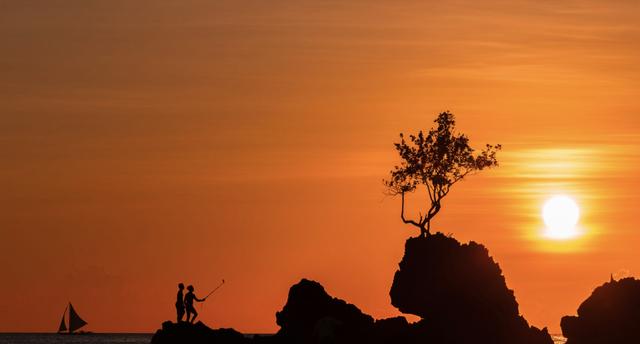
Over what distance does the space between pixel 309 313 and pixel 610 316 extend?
21237mm

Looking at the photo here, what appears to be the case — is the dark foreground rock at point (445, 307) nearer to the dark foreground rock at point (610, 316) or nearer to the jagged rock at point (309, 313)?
the jagged rock at point (309, 313)

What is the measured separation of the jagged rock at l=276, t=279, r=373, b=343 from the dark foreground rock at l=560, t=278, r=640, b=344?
14322 millimetres

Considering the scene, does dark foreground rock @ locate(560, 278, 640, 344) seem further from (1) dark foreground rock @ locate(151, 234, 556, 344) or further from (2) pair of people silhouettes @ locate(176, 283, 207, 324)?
(2) pair of people silhouettes @ locate(176, 283, 207, 324)

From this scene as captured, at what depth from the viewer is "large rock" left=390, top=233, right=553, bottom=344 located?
101 meters

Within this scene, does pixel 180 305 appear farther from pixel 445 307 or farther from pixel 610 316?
pixel 610 316

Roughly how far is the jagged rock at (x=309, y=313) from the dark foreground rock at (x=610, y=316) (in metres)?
14.3

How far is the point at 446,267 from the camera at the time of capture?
102 m

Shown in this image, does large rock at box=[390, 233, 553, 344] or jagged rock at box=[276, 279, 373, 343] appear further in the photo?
jagged rock at box=[276, 279, 373, 343]

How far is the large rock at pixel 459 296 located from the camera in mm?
101250

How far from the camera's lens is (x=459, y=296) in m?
101

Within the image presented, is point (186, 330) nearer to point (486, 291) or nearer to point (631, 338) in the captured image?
point (486, 291)

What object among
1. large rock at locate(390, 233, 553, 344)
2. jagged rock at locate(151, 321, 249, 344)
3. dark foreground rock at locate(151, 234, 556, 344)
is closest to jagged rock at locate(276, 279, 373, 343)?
dark foreground rock at locate(151, 234, 556, 344)

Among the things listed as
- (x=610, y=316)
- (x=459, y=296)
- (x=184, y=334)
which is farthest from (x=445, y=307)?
(x=184, y=334)

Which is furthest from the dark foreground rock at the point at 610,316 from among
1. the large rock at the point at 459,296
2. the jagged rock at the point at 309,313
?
the jagged rock at the point at 309,313
